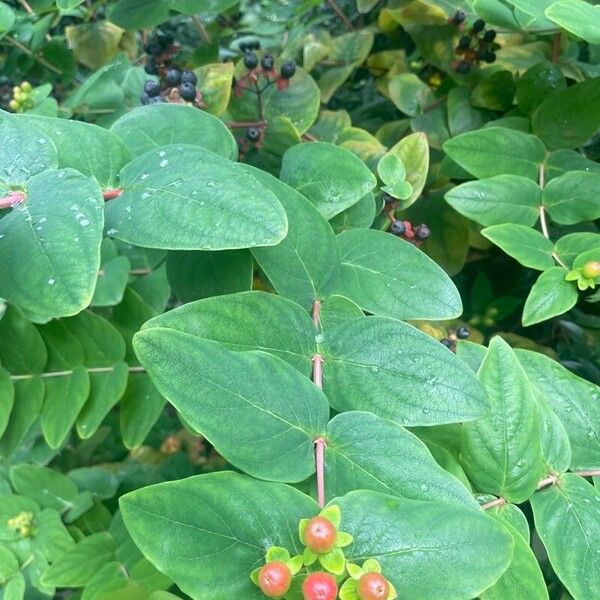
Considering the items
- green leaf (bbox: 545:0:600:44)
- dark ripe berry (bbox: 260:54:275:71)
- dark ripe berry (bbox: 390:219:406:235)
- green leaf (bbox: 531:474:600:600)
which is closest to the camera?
green leaf (bbox: 531:474:600:600)

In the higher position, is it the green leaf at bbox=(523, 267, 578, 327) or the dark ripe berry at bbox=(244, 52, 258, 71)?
the dark ripe berry at bbox=(244, 52, 258, 71)

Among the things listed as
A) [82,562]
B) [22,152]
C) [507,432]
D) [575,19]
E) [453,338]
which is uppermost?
[575,19]

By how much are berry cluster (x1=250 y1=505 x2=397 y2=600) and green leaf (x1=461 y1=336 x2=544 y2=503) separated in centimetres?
15

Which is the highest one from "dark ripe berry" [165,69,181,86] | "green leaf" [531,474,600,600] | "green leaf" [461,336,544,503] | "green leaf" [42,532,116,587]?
"dark ripe berry" [165,69,181,86]

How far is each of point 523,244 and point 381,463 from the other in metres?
0.33

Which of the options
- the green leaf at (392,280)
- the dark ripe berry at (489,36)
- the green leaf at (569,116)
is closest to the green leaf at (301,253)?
the green leaf at (392,280)

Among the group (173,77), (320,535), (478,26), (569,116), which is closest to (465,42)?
(478,26)

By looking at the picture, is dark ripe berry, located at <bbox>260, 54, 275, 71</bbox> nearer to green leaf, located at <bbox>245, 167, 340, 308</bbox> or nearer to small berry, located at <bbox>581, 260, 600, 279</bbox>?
green leaf, located at <bbox>245, 167, 340, 308</bbox>

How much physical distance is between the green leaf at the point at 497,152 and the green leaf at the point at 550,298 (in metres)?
0.16

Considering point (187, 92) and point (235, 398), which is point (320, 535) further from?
point (187, 92)

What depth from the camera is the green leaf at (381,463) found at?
1.23 feet

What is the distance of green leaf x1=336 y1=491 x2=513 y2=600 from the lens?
33cm

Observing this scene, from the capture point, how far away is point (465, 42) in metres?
0.85

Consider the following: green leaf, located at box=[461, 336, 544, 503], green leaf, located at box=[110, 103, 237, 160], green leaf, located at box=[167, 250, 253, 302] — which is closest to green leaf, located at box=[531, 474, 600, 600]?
green leaf, located at box=[461, 336, 544, 503]
